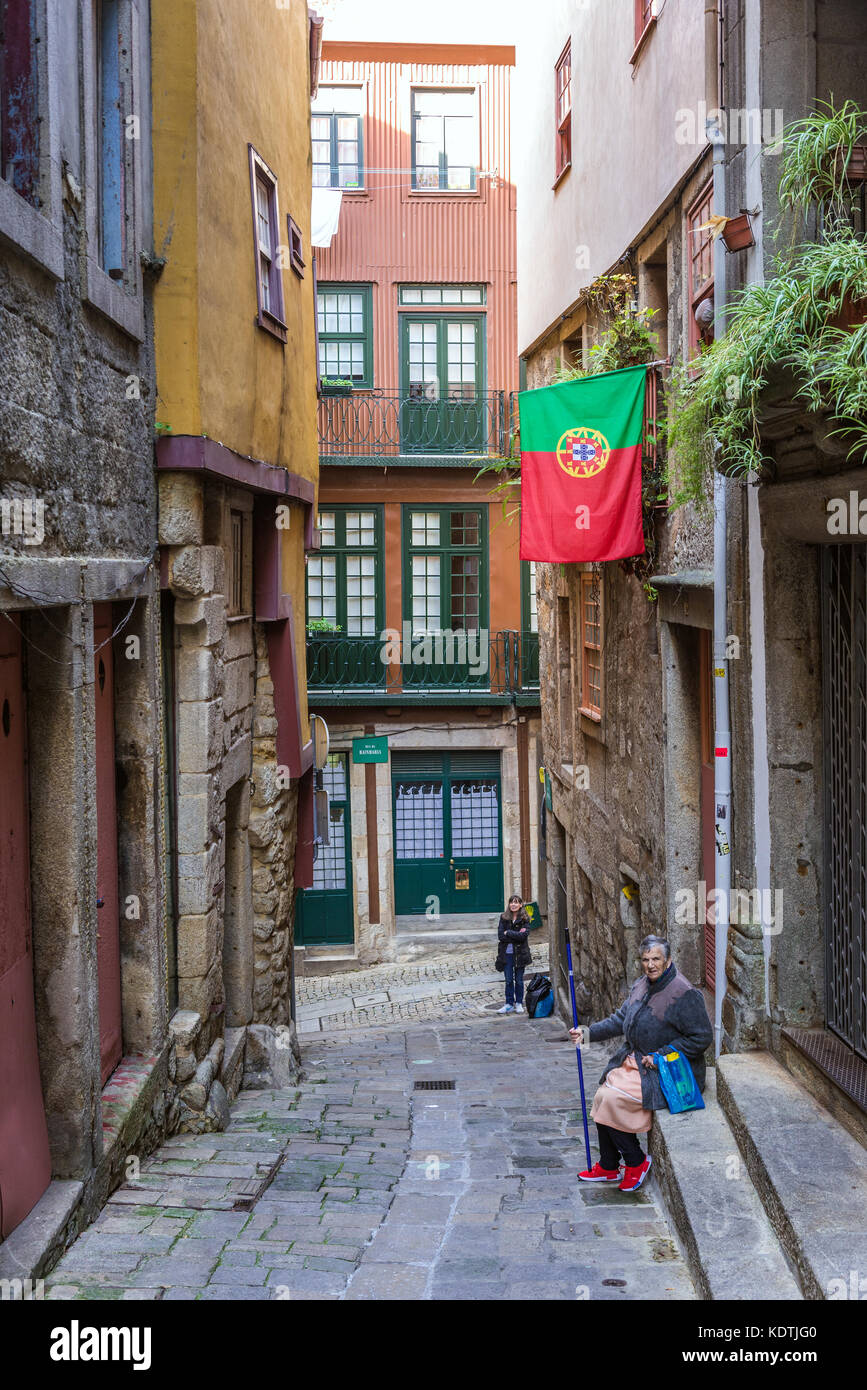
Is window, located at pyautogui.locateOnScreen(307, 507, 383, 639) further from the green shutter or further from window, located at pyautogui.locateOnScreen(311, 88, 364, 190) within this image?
window, located at pyautogui.locateOnScreen(311, 88, 364, 190)

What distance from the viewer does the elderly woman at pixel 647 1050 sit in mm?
6867

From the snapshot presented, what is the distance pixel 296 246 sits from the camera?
1188 centimetres

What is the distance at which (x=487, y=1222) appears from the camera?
6.57m

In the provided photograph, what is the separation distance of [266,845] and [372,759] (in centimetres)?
961

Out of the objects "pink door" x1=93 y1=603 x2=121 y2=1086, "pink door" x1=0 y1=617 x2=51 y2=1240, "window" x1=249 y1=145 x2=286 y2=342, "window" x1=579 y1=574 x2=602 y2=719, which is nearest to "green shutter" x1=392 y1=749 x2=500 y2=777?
"window" x1=579 y1=574 x2=602 y2=719

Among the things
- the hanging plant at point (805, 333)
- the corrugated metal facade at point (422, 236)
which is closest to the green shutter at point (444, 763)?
the corrugated metal facade at point (422, 236)

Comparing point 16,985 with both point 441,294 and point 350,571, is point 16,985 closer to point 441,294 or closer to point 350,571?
point 350,571

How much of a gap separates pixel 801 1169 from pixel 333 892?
15.3 meters

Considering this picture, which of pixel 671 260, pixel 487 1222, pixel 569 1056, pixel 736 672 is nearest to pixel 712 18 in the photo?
pixel 671 260

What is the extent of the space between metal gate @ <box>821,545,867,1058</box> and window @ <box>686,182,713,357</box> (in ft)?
8.13

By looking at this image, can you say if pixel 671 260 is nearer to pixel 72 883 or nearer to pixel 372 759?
pixel 72 883

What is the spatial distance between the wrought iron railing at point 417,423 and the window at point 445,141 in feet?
10.9

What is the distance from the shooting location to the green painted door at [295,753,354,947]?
20375 millimetres

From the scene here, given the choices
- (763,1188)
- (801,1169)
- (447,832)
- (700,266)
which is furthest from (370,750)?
(801,1169)
